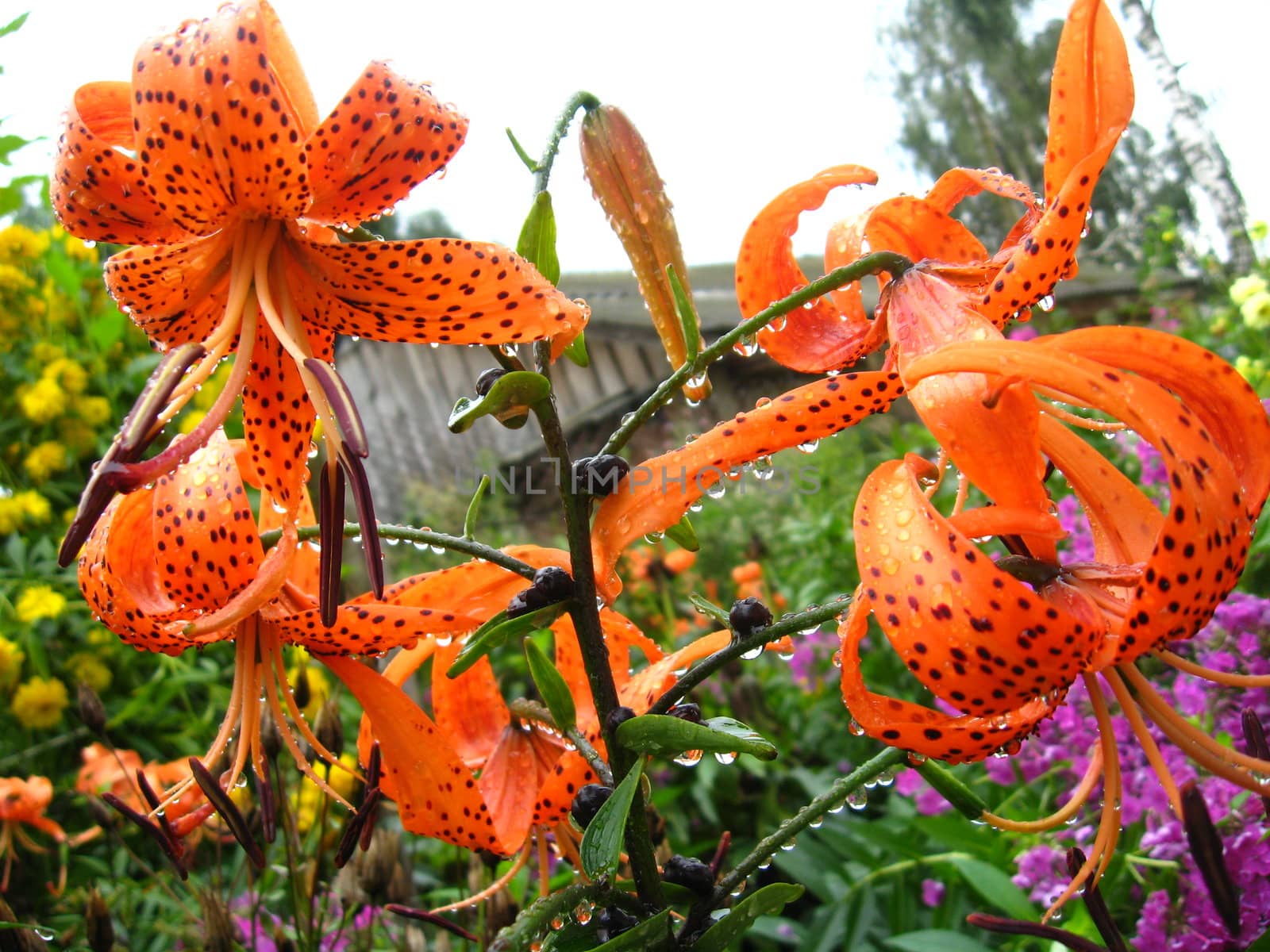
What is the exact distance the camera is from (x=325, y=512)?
2.37ft

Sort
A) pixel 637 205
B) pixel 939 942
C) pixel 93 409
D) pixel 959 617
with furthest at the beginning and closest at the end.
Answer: pixel 93 409 → pixel 939 942 → pixel 637 205 → pixel 959 617

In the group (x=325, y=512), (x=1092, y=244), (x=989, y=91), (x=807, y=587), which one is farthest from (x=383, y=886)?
(x=989, y=91)

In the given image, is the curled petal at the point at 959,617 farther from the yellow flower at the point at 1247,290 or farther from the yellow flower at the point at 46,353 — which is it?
the yellow flower at the point at 1247,290

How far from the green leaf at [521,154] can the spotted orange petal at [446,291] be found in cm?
10

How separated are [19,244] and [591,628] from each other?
2347 mm

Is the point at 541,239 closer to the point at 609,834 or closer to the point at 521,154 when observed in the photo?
the point at 521,154

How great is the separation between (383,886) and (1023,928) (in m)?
0.79

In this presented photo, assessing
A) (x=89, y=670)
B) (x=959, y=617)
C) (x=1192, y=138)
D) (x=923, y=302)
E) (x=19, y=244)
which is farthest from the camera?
(x=1192, y=138)

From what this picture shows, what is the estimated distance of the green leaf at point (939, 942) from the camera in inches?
45.7

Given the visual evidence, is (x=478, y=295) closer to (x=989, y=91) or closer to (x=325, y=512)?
A: (x=325, y=512)

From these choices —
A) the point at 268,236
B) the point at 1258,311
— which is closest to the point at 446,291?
the point at 268,236

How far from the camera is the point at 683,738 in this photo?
2.08 feet

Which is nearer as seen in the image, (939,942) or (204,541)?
(204,541)

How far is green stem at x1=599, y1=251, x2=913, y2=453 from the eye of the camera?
696mm
